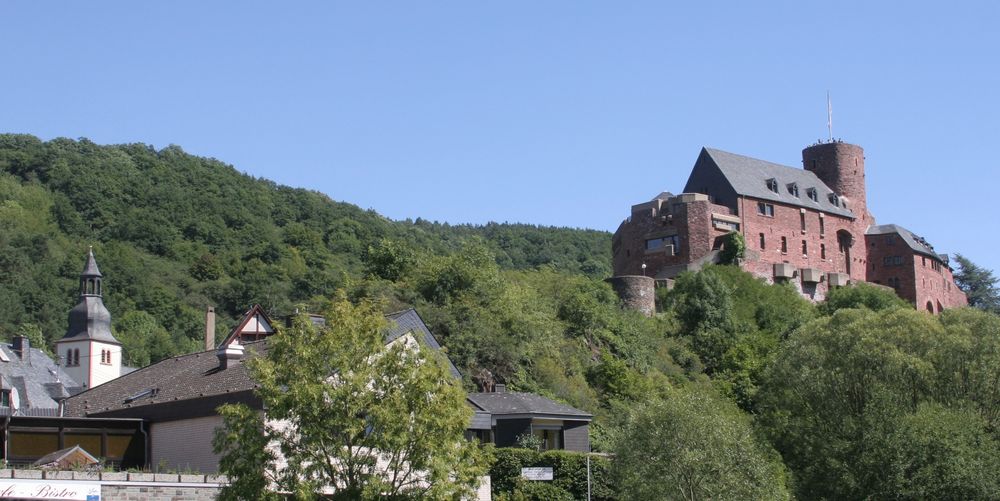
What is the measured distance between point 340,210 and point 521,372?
81637 millimetres

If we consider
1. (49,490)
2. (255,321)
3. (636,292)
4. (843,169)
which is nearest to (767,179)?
(843,169)

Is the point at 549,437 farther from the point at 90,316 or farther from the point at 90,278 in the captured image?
the point at 90,316

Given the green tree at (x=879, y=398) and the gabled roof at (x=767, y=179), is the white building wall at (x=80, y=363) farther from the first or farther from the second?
the green tree at (x=879, y=398)

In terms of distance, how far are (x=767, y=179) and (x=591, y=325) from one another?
30.7 metres

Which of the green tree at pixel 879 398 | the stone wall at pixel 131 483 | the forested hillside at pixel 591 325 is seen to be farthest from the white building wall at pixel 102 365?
the stone wall at pixel 131 483

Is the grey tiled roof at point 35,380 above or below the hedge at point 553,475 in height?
above

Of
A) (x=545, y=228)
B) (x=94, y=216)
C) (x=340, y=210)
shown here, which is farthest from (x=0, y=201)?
(x=545, y=228)

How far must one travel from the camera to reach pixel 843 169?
100 metres

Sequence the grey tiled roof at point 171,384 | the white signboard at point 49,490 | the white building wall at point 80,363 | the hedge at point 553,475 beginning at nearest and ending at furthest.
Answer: the white signboard at point 49,490, the grey tiled roof at point 171,384, the hedge at point 553,475, the white building wall at point 80,363

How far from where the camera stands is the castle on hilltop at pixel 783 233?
86750 millimetres

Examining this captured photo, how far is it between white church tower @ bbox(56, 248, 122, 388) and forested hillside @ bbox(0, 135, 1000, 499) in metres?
13.9

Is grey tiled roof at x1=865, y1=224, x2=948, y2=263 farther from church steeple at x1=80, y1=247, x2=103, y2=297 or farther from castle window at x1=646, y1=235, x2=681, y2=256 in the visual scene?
church steeple at x1=80, y1=247, x2=103, y2=297

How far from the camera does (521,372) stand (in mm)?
56594

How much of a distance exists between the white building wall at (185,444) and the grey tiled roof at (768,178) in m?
55.9
